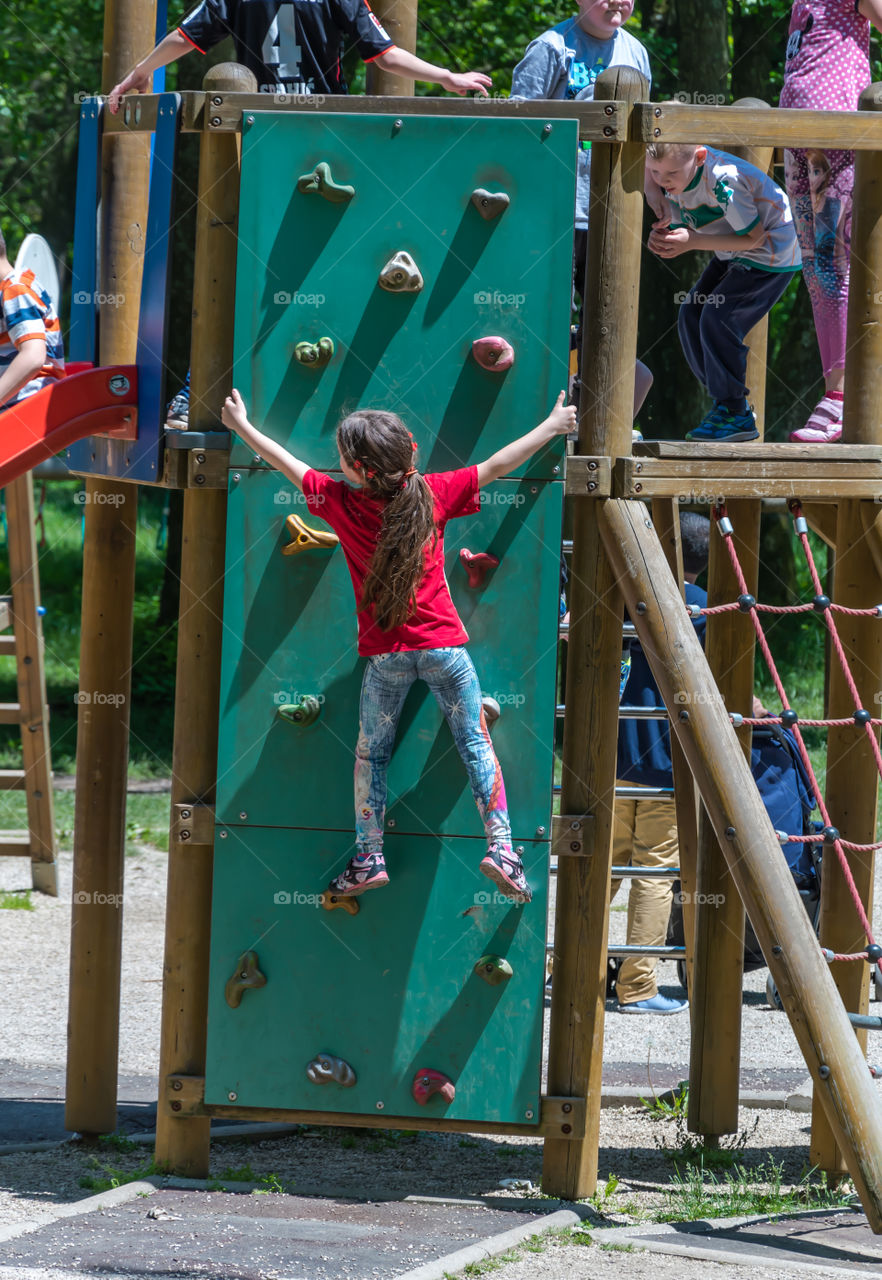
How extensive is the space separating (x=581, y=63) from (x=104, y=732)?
285 cm

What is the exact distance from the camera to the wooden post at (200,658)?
4.56 m

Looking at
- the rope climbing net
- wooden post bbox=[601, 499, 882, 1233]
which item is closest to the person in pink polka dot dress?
the rope climbing net

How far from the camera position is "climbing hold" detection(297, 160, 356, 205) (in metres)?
4.46

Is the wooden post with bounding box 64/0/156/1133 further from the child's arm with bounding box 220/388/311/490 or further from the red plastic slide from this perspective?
the child's arm with bounding box 220/388/311/490

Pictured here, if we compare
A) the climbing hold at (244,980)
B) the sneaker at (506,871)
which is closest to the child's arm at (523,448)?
the sneaker at (506,871)

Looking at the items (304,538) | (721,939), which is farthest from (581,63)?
(721,939)

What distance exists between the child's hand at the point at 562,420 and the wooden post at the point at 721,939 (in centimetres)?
116

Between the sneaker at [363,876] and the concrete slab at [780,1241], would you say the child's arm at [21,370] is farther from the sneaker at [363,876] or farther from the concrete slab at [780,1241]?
the concrete slab at [780,1241]

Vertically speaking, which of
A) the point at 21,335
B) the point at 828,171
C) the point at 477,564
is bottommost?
the point at 477,564

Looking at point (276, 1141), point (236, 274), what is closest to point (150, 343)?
point (236, 274)

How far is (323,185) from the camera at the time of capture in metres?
4.47

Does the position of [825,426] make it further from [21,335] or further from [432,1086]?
[21,335]

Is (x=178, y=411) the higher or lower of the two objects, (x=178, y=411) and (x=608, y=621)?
the higher

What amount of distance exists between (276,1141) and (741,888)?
209 cm
